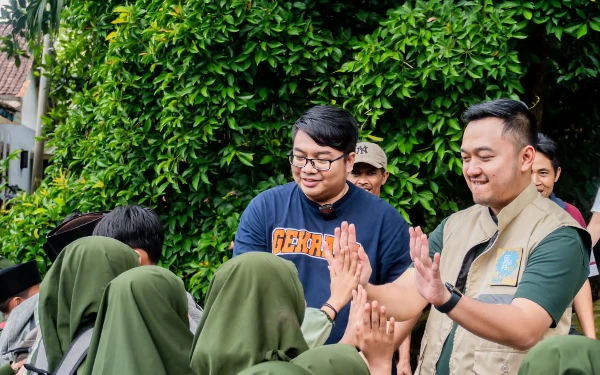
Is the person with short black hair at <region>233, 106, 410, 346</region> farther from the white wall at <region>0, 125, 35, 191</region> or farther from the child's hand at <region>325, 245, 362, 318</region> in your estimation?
the white wall at <region>0, 125, 35, 191</region>

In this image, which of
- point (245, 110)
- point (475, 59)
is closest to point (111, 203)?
point (245, 110)

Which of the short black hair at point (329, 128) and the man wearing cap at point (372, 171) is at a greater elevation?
the short black hair at point (329, 128)

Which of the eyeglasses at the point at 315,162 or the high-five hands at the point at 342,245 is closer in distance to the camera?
→ the high-five hands at the point at 342,245

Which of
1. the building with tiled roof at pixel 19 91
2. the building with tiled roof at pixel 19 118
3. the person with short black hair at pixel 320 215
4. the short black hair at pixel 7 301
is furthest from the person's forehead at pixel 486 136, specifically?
the building with tiled roof at pixel 19 118

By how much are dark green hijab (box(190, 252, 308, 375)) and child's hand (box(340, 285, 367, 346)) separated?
383 mm

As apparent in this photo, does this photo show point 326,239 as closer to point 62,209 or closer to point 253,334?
point 253,334

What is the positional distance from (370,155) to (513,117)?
209 cm

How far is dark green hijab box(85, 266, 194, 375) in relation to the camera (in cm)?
316

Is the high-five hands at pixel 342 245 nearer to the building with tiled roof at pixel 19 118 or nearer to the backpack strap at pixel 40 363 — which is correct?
the backpack strap at pixel 40 363

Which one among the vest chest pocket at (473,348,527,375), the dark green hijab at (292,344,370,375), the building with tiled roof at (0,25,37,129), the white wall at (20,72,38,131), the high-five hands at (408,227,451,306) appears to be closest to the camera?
the dark green hijab at (292,344,370,375)

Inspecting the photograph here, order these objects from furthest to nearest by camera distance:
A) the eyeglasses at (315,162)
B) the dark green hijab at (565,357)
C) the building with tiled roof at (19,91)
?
the building with tiled roof at (19,91)
the eyeglasses at (315,162)
the dark green hijab at (565,357)

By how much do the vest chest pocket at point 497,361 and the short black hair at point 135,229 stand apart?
5.95 ft

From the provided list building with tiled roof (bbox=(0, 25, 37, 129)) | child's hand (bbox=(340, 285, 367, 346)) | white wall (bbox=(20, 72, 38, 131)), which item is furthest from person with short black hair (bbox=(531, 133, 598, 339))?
white wall (bbox=(20, 72, 38, 131))

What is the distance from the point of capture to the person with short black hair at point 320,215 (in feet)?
12.9
